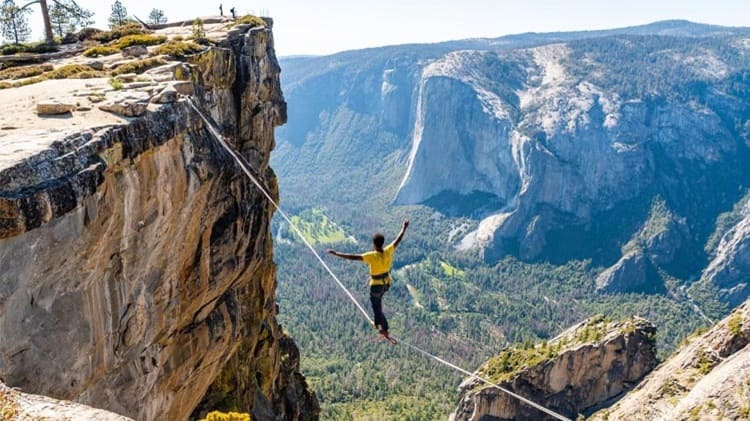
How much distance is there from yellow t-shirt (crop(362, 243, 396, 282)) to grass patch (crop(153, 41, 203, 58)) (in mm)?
12004

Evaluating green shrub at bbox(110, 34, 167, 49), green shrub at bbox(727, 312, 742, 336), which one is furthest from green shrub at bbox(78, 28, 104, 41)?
green shrub at bbox(727, 312, 742, 336)

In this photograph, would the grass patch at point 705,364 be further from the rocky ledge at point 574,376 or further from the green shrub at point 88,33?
the green shrub at point 88,33

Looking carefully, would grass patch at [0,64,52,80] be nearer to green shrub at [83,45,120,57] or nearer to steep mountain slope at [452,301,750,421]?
green shrub at [83,45,120,57]

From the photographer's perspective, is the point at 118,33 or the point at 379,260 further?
the point at 118,33

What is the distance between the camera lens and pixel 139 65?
18.9 meters

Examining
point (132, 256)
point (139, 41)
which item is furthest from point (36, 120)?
point (139, 41)

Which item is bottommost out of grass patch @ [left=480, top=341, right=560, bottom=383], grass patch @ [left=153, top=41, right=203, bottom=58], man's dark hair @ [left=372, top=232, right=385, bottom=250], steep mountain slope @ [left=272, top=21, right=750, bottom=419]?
steep mountain slope @ [left=272, top=21, right=750, bottom=419]

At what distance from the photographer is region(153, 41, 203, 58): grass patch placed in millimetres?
20828

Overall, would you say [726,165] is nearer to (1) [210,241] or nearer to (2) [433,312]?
(2) [433,312]

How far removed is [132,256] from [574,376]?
142 feet

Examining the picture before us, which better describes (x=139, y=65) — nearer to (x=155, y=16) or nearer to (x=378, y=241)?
(x=378, y=241)

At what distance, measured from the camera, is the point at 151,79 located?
55.9 feet

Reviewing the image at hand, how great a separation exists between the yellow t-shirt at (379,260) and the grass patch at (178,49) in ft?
39.4

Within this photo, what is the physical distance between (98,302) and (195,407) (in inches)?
410
